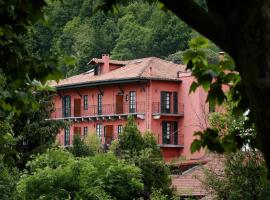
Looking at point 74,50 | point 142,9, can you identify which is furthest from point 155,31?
point 74,50

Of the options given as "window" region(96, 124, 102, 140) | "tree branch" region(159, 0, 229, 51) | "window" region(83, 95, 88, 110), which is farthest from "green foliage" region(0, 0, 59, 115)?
"window" region(83, 95, 88, 110)

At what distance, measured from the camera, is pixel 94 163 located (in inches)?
1206

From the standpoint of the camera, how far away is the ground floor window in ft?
211

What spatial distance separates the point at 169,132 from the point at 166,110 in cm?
171

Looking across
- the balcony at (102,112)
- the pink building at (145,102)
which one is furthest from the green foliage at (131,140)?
the balcony at (102,112)

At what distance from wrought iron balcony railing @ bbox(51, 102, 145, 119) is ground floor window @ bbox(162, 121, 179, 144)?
222cm

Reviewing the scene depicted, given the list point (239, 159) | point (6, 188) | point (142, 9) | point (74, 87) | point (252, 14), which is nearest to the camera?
point (252, 14)

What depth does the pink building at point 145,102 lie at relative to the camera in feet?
208

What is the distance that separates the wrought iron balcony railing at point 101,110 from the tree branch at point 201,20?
57.8 meters

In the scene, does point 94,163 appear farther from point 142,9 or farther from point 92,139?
point 142,9

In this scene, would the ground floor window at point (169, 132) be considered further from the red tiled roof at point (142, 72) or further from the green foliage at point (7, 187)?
the green foliage at point (7, 187)

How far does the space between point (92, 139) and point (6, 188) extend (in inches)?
1329

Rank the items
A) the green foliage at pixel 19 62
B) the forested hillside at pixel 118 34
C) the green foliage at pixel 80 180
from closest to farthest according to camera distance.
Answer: the green foliage at pixel 19 62 < the green foliage at pixel 80 180 < the forested hillside at pixel 118 34

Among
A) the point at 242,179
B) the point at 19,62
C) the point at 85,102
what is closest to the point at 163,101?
the point at 85,102
